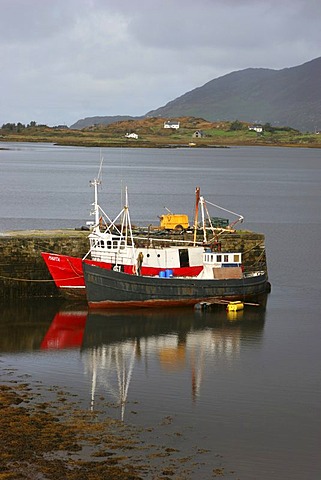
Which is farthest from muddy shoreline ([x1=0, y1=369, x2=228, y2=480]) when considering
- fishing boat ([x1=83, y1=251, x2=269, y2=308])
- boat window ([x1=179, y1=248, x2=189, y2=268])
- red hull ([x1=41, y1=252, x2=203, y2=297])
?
boat window ([x1=179, y1=248, x2=189, y2=268])

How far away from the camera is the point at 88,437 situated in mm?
17922

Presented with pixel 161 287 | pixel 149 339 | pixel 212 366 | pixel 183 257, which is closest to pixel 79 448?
pixel 212 366

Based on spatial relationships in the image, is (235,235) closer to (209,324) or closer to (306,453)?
(209,324)

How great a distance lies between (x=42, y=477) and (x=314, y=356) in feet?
37.9

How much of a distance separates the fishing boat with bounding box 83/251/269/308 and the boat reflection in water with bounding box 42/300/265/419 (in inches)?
14.5

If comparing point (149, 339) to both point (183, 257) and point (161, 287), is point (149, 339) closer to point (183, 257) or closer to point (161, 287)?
point (161, 287)

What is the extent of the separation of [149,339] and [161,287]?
11.0ft

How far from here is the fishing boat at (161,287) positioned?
30.5 meters

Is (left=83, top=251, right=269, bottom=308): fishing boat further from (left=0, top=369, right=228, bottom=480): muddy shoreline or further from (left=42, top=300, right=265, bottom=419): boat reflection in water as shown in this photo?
(left=0, top=369, right=228, bottom=480): muddy shoreline

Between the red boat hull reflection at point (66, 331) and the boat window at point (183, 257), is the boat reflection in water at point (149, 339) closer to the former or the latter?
the red boat hull reflection at point (66, 331)

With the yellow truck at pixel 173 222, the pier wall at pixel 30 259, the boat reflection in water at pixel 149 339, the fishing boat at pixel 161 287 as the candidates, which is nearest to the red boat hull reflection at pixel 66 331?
the boat reflection in water at pixel 149 339

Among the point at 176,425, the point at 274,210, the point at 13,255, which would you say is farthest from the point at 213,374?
the point at 274,210

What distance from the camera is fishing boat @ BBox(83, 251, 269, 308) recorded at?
30.5m

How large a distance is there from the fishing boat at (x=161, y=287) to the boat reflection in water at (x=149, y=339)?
369 mm
